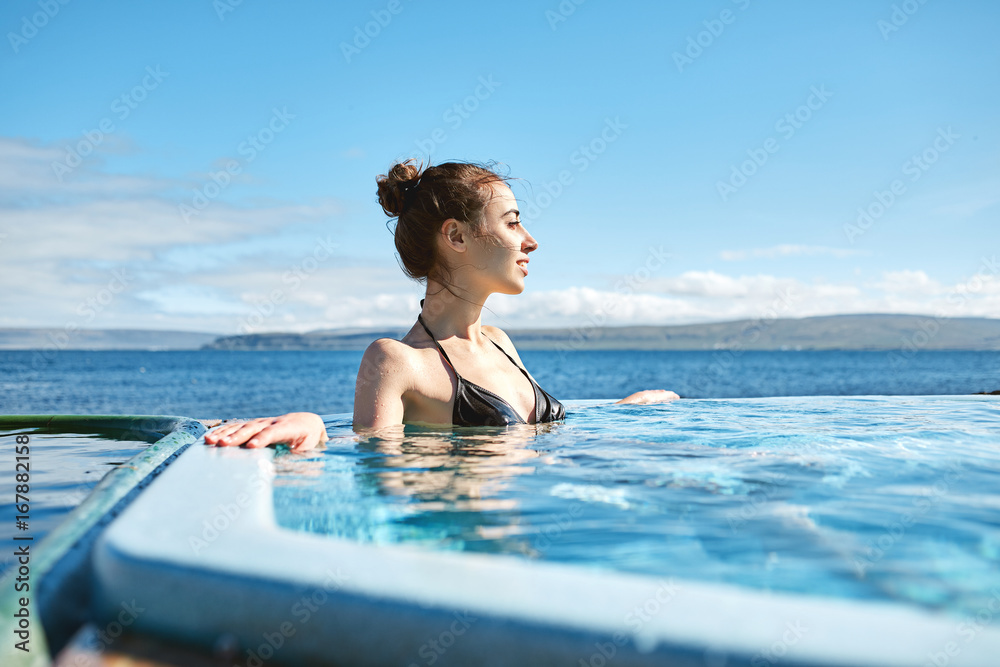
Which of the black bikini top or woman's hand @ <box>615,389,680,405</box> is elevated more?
the black bikini top

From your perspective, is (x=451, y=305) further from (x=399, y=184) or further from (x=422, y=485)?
(x=422, y=485)

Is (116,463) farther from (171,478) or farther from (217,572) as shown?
(217,572)

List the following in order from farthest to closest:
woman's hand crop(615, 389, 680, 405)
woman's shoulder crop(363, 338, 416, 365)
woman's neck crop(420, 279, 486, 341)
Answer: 1. woman's hand crop(615, 389, 680, 405)
2. woman's neck crop(420, 279, 486, 341)
3. woman's shoulder crop(363, 338, 416, 365)

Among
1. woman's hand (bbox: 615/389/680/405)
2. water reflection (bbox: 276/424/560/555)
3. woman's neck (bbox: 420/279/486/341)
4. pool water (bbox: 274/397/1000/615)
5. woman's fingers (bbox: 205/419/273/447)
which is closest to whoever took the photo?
pool water (bbox: 274/397/1000/615)

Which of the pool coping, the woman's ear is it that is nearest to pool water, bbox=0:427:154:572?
the pool coping

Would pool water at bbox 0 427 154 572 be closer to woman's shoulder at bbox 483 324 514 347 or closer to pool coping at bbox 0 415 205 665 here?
pool coping at bbox 0 415 205 665

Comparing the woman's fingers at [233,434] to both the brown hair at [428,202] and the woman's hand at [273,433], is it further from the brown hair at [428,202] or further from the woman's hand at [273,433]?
the brown hair at [428,202]

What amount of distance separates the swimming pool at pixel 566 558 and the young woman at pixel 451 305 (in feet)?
2.45

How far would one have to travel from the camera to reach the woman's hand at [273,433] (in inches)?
101

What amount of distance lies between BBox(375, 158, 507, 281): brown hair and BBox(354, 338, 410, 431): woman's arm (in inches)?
27.4

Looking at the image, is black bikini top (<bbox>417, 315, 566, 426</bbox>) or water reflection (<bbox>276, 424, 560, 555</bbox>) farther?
black bikini top (<bbox>417, 315, 566, 426</bbox>)

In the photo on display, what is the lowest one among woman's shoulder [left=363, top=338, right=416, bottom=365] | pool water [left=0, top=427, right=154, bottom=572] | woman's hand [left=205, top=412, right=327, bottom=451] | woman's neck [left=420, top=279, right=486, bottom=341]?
pool water [left=0, top=427, right=154, bottom=572]

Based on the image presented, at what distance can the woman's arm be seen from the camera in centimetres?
341

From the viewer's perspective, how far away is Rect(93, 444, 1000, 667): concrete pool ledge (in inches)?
40.1
